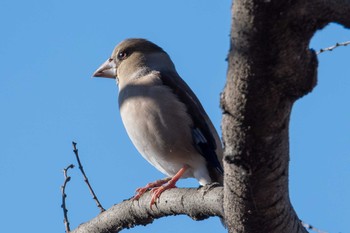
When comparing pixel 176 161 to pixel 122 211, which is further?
pixel 176 161

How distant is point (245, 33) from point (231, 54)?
11 centimetres

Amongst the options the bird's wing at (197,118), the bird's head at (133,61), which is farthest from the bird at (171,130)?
the bird's head at (133,61)

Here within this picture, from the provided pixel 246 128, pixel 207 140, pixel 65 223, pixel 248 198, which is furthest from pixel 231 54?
pixel 207 140

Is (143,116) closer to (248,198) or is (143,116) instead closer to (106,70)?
(106,70)

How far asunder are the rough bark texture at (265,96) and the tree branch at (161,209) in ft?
1.57

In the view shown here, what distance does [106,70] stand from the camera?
6969 millimetres

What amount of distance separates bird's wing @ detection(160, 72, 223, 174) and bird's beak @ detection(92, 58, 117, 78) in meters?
0.86

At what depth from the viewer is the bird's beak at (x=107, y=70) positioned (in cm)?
693

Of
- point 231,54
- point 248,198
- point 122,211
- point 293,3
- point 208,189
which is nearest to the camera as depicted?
point 293,3

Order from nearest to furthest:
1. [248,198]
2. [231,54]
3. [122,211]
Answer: [231,54] → [248,198] → [122,211]

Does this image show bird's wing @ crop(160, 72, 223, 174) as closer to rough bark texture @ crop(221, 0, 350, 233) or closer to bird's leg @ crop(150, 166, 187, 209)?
bird's leg @ crop(150, 166, 187, 209)

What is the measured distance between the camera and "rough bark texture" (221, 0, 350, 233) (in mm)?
2211

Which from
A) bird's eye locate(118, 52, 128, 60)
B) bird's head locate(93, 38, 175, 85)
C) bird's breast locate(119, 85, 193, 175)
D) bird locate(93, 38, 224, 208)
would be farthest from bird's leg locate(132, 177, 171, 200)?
bird's eye locate(118, 52, 128, 60)

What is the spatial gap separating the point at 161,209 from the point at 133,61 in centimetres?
268
